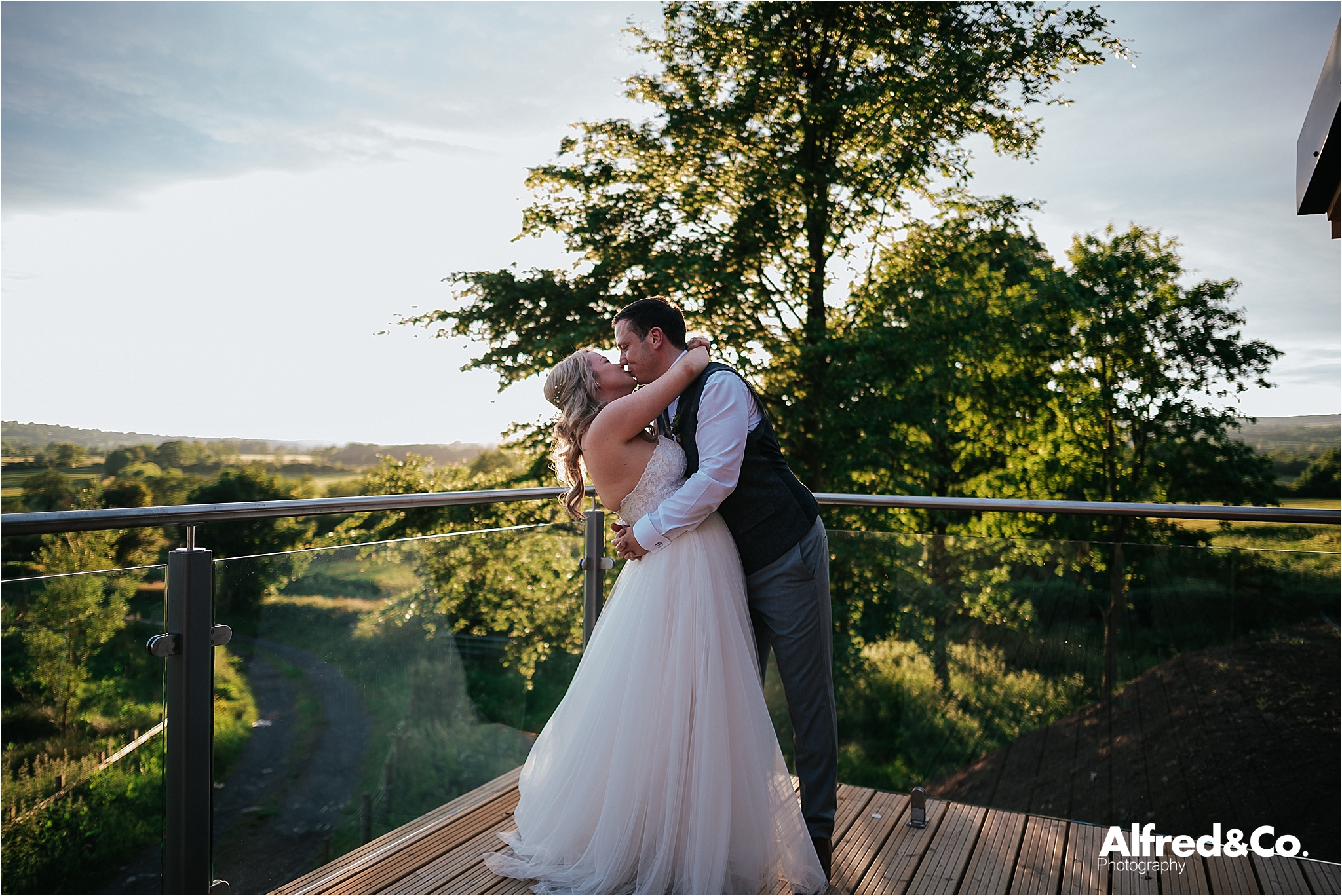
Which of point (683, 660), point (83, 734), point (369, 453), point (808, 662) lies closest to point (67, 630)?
point (83, 734)

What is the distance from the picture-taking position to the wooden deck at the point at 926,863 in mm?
2453

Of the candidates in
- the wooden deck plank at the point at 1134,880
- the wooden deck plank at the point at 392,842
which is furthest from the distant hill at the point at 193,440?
the wooden deck plank at the point at 1134,880

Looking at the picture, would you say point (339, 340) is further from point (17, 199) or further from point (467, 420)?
point (17, 199)

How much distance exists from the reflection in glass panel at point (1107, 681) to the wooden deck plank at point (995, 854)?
96mm

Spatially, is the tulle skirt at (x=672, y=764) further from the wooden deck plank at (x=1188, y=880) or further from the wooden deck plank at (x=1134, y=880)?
the wooden deck plank at (x=1188, y=880)

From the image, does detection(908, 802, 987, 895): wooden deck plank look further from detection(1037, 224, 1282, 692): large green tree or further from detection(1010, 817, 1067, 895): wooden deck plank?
detection(1037, 224, 1282, 692): large green tree

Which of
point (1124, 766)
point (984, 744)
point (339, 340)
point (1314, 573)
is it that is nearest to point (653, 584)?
point (984, 744)

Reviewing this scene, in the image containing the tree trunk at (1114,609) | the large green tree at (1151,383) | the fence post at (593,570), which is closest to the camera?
the tree trunk at (1114,609)

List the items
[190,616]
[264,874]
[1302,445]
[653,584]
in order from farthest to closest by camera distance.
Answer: [1302,445]
[653,584]
[264,874]
[190,616]

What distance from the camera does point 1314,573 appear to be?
2.78m

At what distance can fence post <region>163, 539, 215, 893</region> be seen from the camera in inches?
80.8

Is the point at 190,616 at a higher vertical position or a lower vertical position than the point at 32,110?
lower

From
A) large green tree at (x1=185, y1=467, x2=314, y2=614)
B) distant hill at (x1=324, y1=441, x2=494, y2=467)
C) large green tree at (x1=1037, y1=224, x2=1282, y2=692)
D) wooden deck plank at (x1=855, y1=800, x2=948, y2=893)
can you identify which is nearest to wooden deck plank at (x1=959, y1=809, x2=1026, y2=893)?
wooden deck plank at (x1=855, y1=800, x2=948, y2=893)

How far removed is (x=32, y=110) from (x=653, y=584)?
20054 millimetres
